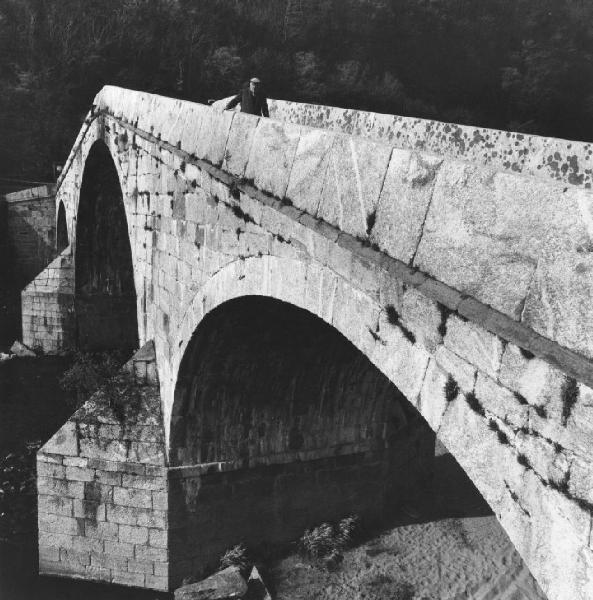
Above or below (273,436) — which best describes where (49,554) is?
below

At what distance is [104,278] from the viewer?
14.3 metres

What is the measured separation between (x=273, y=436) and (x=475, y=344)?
5342 millimetres

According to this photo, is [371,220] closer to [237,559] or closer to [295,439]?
[295,439]

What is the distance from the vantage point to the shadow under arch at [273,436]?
6535mm

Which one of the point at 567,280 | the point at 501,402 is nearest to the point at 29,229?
the point at 501,402

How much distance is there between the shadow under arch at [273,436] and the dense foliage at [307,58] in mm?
20497

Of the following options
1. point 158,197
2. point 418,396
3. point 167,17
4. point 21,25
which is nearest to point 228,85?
point 167,17

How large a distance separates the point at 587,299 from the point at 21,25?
28626 millimetres

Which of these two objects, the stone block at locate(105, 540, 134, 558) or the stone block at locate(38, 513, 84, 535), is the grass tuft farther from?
the stone block at locate(38, 513, 84, 535)

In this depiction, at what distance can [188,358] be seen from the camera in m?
6.33

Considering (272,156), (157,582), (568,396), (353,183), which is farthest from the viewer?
(157,582)

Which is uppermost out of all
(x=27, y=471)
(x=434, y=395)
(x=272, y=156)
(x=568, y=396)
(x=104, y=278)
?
(x=272, y=156)

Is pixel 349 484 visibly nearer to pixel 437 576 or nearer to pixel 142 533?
pixel 437 576

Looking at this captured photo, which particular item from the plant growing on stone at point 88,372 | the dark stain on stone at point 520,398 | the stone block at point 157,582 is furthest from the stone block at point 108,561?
the dark stain on stone at point 520,398
